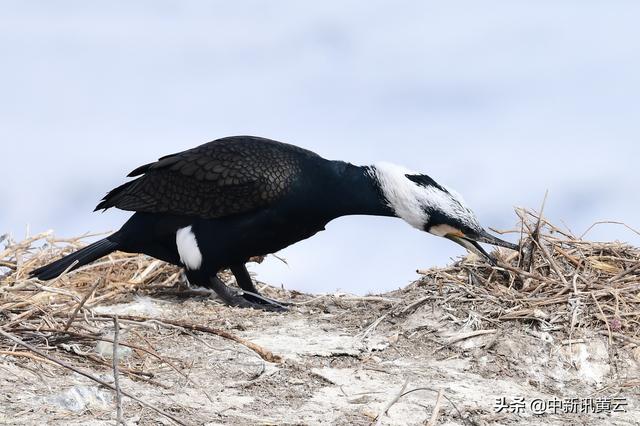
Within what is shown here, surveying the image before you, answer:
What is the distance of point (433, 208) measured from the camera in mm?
5746

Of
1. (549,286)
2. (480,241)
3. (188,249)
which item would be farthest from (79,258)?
(549,286)

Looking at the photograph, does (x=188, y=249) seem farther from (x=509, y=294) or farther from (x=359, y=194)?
(x=509, y=294)

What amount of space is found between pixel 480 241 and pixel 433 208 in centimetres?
34

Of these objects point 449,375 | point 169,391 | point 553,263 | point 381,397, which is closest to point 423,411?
point 381,397

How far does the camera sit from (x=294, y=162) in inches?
241

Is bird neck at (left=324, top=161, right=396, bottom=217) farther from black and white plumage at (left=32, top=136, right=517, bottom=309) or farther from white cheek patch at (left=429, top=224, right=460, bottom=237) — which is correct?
white cheek patch at (left=429, top=224, right=460, bottom=237)

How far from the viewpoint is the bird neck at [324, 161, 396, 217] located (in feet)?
19.8

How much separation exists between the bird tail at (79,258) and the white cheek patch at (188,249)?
53 cm

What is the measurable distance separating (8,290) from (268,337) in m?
1.38

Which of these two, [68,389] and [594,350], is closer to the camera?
[68,389]

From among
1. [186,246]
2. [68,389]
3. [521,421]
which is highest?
[186,246]

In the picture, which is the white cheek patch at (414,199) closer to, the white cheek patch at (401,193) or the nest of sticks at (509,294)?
the white cheek patch at (401,193)

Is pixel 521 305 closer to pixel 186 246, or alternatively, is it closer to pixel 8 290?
pixel 186 246

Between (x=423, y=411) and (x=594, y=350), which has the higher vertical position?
(x=594, y=350)
